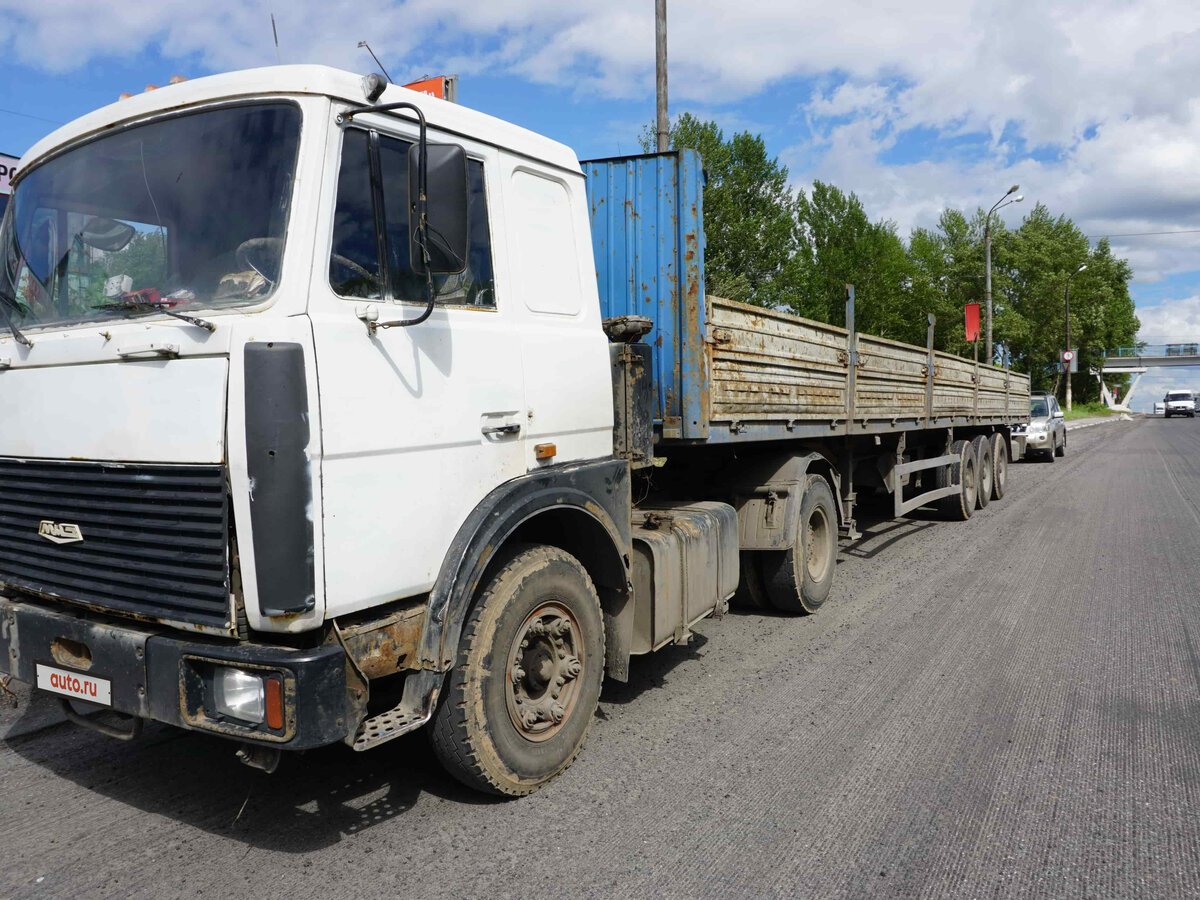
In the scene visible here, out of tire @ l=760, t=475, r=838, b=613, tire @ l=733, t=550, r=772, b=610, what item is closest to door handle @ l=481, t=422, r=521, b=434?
tire @ l=760, t=475, r=838, b=613

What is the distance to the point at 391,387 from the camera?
9.45 feet

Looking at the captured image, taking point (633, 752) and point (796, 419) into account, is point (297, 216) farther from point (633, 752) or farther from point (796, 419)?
point (796, 419)

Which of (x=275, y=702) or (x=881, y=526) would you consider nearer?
(x=275, y=702)

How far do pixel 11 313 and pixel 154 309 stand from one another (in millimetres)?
911

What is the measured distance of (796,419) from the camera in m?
6.16


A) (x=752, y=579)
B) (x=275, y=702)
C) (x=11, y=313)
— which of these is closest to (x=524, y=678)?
(x=275, y=702)

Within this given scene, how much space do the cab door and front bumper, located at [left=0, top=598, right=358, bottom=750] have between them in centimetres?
21

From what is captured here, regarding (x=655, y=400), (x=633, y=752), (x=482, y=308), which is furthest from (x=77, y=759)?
(x=655, y=400)

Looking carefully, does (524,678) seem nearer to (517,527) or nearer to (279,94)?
(517,527)

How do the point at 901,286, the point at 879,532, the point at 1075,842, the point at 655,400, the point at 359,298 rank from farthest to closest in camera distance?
the point at 901,286
the point at 879,532
the point at 655,400
the point at 1075,842
the point at 359,298

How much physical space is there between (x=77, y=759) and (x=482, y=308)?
279 centimetres

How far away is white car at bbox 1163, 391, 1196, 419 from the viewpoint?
225 ft

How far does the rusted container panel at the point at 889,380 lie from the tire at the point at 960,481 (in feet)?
5.20

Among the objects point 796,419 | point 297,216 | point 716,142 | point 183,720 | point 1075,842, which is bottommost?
point 1075,842
